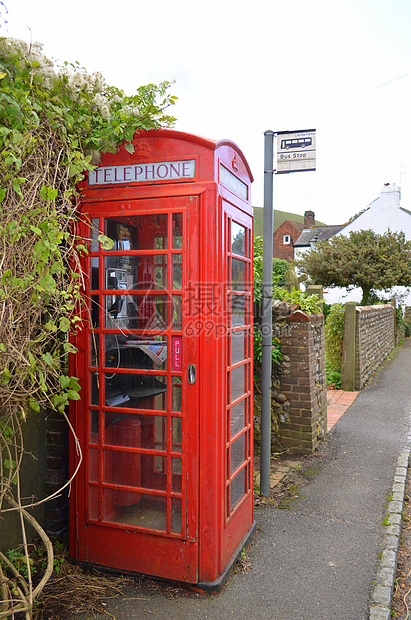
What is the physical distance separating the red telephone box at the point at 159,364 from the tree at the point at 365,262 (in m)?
16.7

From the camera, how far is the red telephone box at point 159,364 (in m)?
2.99

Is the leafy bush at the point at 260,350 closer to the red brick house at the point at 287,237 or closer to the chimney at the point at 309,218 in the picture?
the chimney at the point at 309,218

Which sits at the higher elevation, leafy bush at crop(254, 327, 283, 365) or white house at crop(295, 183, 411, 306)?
white house at crop(295, 183, 411, 306)

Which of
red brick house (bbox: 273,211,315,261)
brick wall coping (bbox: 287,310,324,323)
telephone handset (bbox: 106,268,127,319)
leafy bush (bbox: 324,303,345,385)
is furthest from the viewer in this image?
red brick house (bbox: 273,211,315,261)

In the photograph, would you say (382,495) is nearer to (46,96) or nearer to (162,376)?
(162,376)

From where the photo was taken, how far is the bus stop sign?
4.42 meters

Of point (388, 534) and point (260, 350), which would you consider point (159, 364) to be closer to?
point (388, 534)

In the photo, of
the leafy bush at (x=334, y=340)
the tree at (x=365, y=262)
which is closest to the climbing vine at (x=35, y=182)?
the leafy bush at (x=334, y=340)

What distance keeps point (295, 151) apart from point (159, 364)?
8.41 ft

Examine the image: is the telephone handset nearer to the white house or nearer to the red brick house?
the white house

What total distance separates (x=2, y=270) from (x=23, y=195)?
423 millimetres

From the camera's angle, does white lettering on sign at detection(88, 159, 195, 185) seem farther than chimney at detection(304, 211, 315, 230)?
No

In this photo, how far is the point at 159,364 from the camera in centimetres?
310

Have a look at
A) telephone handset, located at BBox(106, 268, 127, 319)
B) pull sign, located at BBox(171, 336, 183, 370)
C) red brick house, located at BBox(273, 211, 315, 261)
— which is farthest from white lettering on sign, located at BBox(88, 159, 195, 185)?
red brick house, located at BBox(273, 211, 315, 261)
